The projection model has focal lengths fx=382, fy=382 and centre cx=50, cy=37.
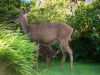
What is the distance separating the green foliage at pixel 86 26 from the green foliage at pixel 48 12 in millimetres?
494

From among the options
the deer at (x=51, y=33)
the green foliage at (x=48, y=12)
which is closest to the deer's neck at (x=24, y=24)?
the deer at (x=51, y=33)

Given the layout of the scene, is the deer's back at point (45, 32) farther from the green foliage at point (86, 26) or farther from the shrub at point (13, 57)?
the shrub at point (13, 57)

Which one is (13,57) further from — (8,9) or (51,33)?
(8,9)

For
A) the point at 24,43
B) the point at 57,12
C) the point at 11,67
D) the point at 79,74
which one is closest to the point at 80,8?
the point at 57,12

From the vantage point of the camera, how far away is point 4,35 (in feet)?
31.3

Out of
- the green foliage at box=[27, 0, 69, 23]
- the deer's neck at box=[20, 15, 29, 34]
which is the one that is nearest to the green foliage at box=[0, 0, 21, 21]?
the deer's neck at box=[20, 15, 29, 34]

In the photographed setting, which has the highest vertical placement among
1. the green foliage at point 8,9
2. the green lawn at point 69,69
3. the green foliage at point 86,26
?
the green foliage at point 8,9

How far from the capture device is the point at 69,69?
1276 cm

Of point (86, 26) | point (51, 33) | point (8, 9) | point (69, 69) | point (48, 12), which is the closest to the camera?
point (69, 69)

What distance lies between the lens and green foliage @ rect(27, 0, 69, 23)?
582 inches

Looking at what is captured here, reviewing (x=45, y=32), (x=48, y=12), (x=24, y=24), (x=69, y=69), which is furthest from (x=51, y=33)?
(x=48, y=12)

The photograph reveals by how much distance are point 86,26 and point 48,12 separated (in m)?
1.60

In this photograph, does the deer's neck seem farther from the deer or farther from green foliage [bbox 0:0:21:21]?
green foliage [bbox 0:0:21:21]

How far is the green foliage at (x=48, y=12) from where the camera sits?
48.5ft
